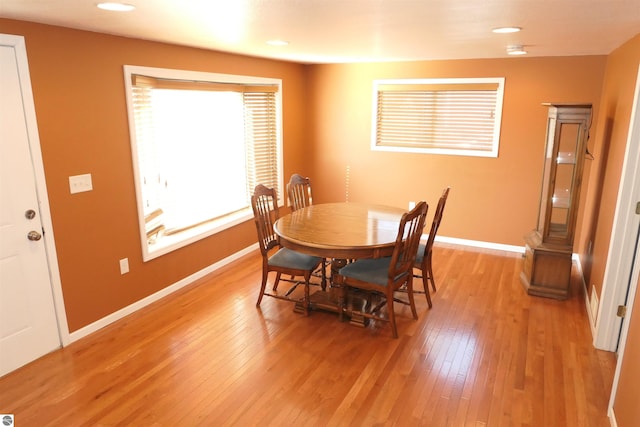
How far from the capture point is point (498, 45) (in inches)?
135

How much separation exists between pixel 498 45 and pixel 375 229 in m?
1.78

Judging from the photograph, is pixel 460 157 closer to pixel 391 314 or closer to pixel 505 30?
pixel 505 30

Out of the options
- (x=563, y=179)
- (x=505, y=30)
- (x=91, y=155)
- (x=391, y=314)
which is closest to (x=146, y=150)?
(x=91, y=155)

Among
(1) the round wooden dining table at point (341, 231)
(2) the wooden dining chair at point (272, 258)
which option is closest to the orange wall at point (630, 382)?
(1) the round wooden dining table at point (341, 231)

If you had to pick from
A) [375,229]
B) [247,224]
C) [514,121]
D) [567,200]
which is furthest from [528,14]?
[247,224]

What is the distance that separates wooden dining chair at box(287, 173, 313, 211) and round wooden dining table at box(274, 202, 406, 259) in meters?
0.15

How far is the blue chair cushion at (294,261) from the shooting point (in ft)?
11.2

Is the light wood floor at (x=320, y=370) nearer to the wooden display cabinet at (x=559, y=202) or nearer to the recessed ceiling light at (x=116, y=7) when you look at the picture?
the wooden display cabinet at (x=559, y=202)

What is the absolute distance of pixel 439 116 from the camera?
16.6ft

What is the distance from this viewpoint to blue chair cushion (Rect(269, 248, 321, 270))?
11.2 feet

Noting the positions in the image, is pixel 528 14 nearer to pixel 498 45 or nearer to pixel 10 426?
pixel 498 45

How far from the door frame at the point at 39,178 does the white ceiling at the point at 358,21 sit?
0.21 meters

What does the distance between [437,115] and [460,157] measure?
0.57 m

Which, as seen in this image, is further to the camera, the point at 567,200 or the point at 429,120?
the point at 429,120
